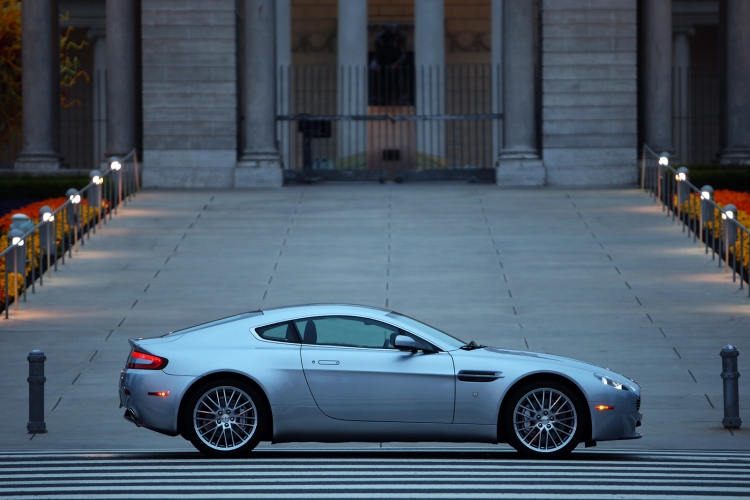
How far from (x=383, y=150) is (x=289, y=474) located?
26.0m

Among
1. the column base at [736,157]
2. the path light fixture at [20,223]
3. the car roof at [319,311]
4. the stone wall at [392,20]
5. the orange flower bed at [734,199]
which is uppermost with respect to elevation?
the stone wall at [392,20]

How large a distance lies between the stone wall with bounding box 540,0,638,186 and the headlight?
798 inches

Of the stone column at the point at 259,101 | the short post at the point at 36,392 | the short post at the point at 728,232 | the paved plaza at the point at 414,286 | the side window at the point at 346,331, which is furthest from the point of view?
the stone column at the point at 259,101

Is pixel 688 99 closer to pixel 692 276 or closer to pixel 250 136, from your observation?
pixel 250 136

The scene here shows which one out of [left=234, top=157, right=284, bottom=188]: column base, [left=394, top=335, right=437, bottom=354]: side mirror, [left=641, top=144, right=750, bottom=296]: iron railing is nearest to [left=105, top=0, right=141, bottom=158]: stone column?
[left=234, top=157, right=284, bottom=188]: column base

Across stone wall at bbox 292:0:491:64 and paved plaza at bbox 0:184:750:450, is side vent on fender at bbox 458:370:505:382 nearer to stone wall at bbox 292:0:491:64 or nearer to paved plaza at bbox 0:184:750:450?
paved plaza at bbox 0:184:750:450

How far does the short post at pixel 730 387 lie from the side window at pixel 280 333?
3.97 m

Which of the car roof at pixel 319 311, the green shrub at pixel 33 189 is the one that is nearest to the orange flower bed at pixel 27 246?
the green shrub at pixel 33 189

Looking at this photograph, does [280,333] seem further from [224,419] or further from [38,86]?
[38,86]

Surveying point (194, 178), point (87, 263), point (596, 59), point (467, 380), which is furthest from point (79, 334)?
point (596, 59)

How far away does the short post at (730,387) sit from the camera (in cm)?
1144

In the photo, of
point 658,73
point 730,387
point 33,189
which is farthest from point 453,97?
point 730,387

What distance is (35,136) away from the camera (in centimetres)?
3069

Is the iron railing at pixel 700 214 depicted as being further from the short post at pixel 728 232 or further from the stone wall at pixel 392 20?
the stone wall at pixel 392 20
